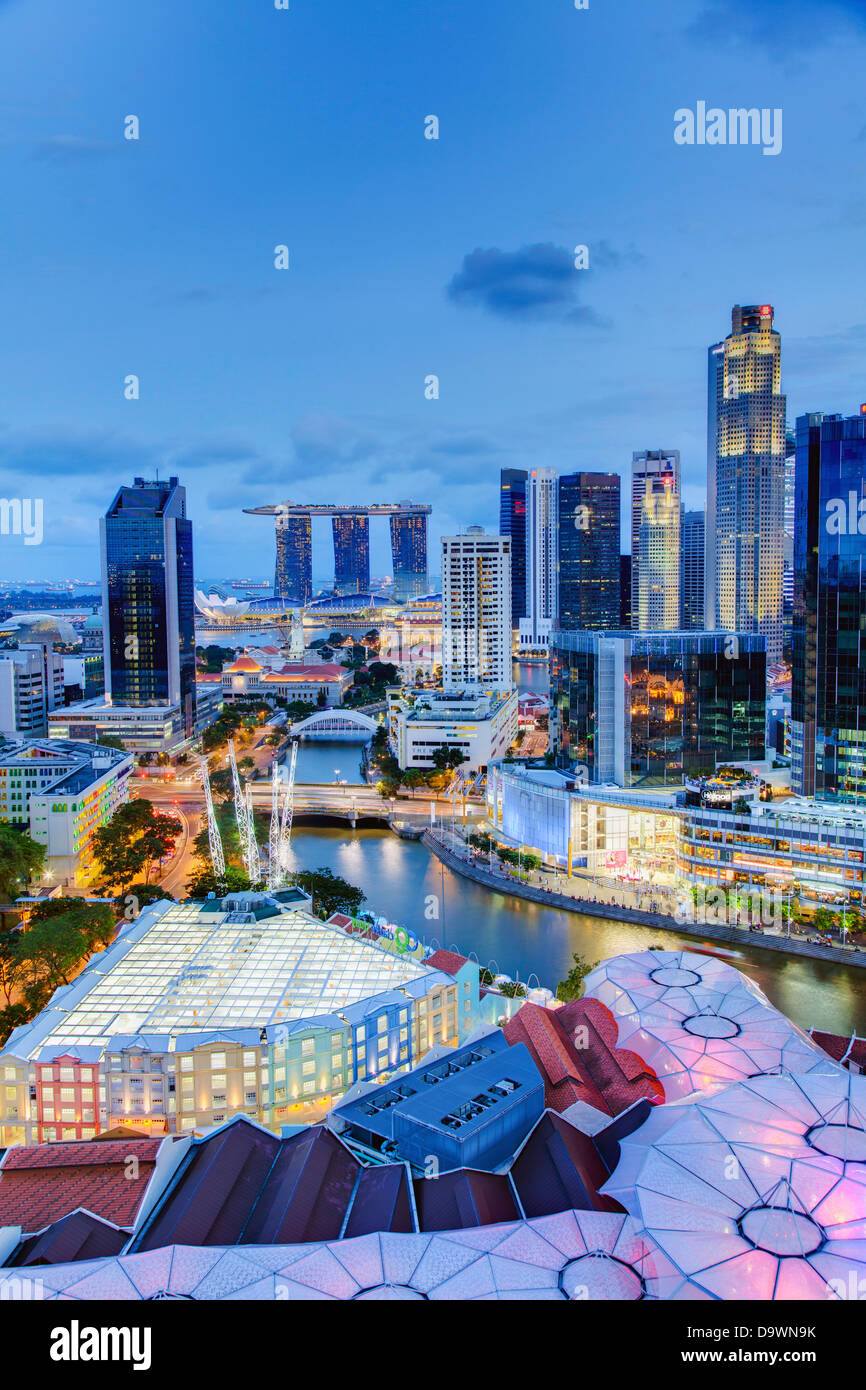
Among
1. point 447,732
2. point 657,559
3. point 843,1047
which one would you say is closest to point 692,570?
point 657,559

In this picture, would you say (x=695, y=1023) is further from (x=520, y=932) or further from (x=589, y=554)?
(x=589, y=554)

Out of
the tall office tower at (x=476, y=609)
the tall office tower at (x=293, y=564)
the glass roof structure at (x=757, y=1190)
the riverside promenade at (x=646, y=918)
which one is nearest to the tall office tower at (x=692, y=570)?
the tall office tower at (x=476, y=609)

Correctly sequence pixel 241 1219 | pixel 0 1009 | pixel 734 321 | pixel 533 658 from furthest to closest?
pixel 533 658 < pixel 734 321 < pixel 0 1009 < pixel 241 1219

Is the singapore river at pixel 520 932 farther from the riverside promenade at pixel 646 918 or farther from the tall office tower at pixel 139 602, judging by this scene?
the tall office tower at pixel 139 602

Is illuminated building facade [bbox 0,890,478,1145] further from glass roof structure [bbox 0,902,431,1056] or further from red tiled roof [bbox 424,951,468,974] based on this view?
red tiled roof [bbox 424,951,468,974]

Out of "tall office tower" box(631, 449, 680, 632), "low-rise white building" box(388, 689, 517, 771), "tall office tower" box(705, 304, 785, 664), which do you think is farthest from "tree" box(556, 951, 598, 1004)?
"tall office tower" box(631, 449, 680, 632)

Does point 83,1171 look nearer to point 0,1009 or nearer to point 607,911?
point 0,1009

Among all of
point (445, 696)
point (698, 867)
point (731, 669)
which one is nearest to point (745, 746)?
point (731, 669)
